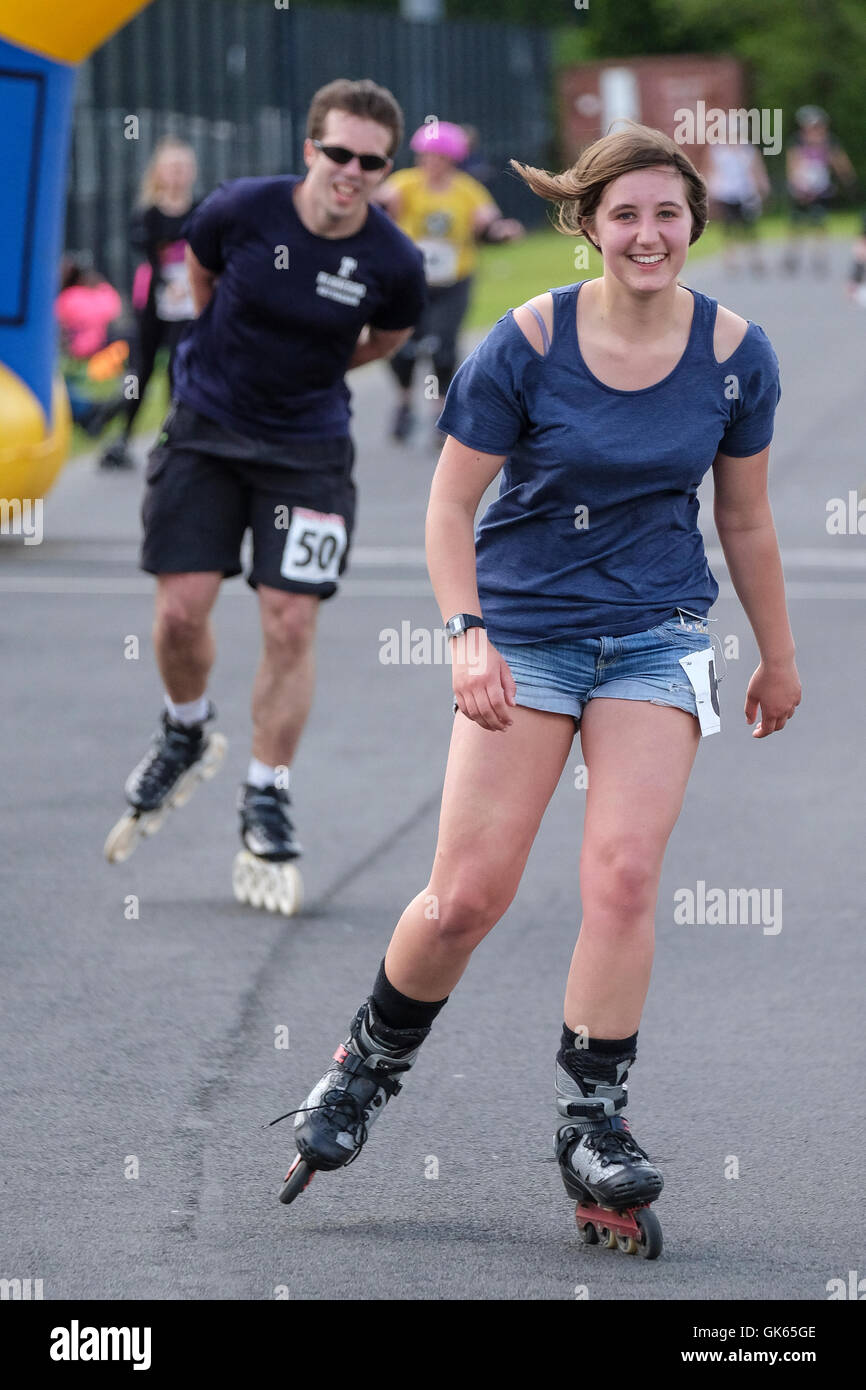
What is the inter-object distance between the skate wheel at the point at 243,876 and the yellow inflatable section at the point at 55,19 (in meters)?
6.16

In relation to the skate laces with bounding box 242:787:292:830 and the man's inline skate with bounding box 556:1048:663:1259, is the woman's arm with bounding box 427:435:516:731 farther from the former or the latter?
the skate laces with bounding box 242:787:292:830

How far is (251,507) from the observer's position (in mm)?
6012

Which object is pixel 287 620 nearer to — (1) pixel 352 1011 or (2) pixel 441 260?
(1) pixel 352 1011

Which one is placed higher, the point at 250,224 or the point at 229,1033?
the point at 250,224

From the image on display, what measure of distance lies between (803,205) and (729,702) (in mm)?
25520

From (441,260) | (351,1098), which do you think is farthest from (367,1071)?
(441,260)

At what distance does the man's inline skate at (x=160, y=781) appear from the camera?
6.23 meters

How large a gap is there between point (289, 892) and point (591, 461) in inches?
98.3

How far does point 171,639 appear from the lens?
20.0 ft

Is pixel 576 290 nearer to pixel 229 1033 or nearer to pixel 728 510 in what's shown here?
pixel 728 510

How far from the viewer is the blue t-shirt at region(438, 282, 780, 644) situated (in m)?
3.67

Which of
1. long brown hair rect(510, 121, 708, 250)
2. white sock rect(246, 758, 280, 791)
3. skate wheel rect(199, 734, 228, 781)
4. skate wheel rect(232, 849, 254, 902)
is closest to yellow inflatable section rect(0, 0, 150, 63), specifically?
skate wheel rect(199, 734, 228, 781)

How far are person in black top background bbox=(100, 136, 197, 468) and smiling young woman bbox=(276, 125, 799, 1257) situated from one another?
19.1 ft

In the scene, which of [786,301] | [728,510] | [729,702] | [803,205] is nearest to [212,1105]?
[728,510]
